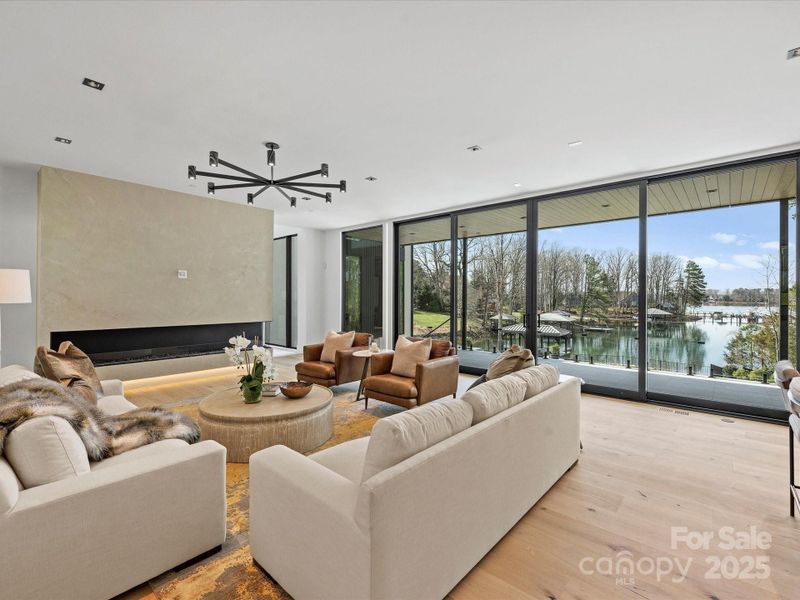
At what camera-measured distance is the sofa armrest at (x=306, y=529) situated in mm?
1352

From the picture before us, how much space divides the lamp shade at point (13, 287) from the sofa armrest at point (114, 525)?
3424 millimetres

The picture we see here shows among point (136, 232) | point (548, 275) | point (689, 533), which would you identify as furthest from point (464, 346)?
point (136, 232)

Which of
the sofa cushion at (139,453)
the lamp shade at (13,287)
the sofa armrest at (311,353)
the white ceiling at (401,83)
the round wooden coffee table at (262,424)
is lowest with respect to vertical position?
the round wooden coffee table at (262,424)

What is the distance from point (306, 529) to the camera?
1.51 m

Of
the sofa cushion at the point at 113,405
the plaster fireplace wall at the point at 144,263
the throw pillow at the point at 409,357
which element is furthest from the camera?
the plaster fireplace wall at the point at 144,263

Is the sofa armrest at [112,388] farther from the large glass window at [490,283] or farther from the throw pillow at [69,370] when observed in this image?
the large glass window at [490,283]

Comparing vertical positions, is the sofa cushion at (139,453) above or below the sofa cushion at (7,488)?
below

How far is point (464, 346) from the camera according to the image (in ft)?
21.7

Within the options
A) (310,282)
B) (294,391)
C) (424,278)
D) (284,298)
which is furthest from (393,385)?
(284,298)

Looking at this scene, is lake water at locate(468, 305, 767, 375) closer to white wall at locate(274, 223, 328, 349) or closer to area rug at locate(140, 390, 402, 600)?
area rug at locate(140, 390, 402, 600)

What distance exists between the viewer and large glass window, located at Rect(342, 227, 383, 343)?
7.87 m

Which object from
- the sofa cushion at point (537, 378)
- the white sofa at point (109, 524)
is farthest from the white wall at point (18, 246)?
the sofa cushion at point (537, 378)

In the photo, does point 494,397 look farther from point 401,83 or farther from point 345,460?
point 401,83

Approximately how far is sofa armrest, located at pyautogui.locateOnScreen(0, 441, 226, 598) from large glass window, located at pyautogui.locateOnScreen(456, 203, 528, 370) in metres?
4.84
